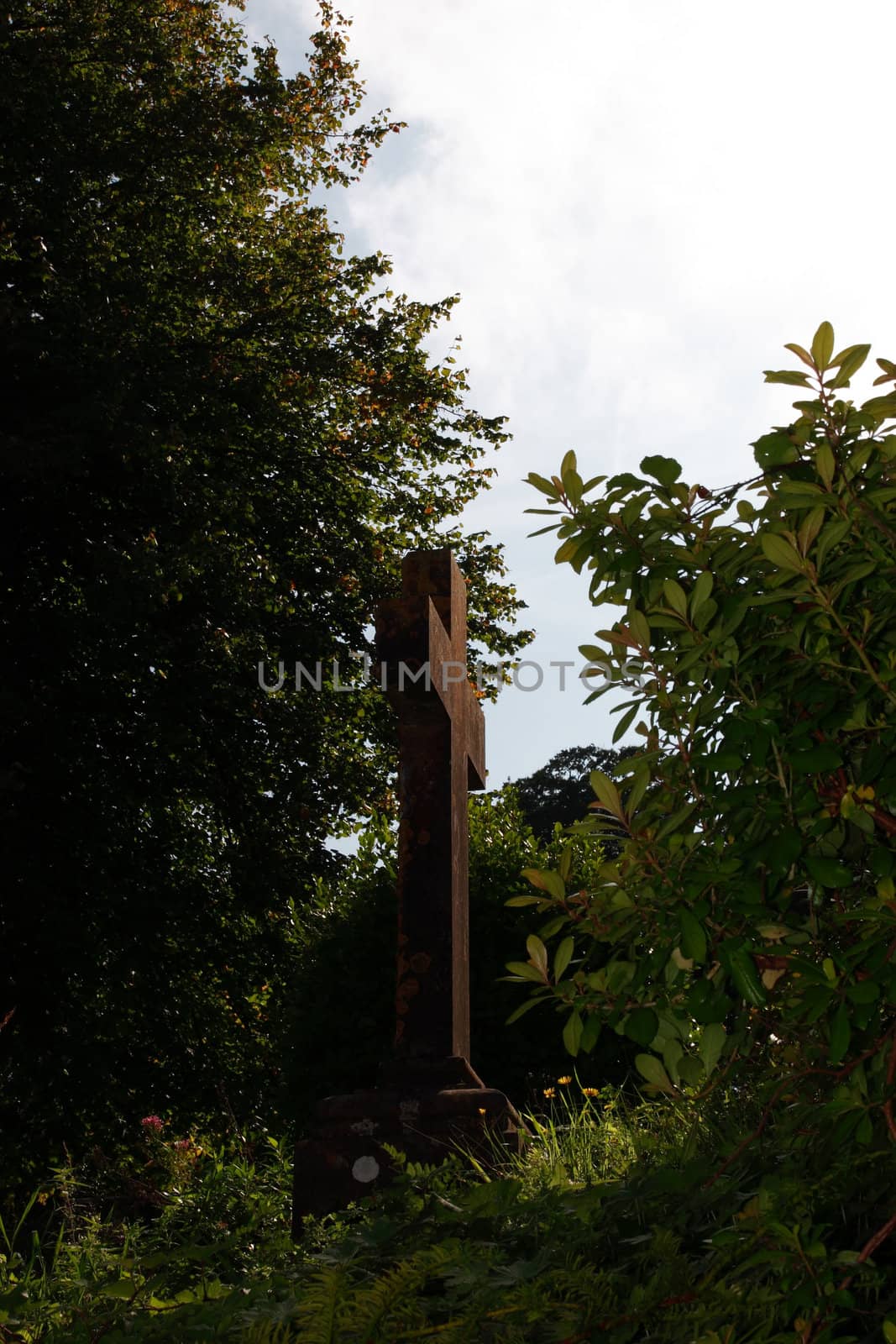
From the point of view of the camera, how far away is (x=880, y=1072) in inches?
96.3

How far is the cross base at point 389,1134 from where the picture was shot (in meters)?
5.04

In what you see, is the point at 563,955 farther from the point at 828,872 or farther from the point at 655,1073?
the point at 828,872

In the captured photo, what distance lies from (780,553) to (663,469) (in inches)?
18.3

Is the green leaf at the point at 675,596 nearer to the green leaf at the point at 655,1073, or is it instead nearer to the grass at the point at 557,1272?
the green leaf at the point at 655,1073

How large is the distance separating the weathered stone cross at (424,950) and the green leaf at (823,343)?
3.27 m

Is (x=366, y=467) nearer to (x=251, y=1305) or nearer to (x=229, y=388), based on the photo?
(x=229, y=388)

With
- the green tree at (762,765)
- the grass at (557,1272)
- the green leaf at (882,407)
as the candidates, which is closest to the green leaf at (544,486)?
the green tree at (762,765)

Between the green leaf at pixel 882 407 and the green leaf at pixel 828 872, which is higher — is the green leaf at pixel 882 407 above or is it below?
above

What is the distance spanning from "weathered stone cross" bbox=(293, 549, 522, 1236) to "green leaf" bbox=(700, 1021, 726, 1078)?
107 inches

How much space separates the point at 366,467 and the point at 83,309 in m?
3.68

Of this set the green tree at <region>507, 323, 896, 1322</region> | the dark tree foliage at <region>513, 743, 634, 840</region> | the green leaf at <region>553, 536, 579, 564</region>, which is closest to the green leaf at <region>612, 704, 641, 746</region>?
the green tree at <region>507, 323, 896, 1322</region>

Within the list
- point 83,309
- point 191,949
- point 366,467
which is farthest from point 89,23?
point 191,949

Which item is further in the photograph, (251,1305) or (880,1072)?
(251,1305)

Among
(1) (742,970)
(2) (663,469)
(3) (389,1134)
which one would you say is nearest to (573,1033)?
(1) (742,970)
